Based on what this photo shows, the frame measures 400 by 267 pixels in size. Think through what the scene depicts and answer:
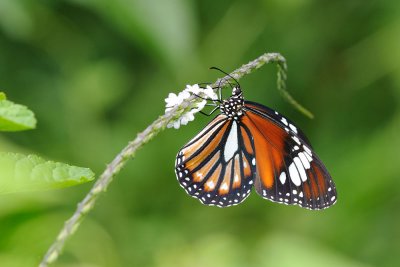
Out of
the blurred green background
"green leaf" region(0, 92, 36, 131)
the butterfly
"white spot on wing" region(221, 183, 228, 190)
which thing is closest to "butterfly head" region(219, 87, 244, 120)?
the butterfly

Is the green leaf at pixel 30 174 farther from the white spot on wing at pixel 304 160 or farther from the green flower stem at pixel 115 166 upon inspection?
the white spot on wing at pixel 304 160

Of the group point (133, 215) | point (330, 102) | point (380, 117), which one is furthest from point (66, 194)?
point (380, 117)

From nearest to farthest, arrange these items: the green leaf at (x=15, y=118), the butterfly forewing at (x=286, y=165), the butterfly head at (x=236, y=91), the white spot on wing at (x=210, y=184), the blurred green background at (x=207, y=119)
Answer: the green leaf at (x=15, y=118) < the butterfly head at (x=236, y=91) < the butterfly forewing at (x=286, y=165) < the white spot on wing at (x=210, y=184) < the blurred green background at (x=207, y=119)

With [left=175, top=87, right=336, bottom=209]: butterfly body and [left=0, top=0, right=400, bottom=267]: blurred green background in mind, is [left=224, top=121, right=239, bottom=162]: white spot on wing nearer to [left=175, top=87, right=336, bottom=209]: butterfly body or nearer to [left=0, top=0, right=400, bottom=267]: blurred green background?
[left=175, top=87, right=336, bottom=209]: butterfly body

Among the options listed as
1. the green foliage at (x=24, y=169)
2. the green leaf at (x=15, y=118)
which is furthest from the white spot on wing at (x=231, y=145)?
the green leaf at (x=15, y=118)

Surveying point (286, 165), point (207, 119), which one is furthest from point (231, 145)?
point (207, 119)

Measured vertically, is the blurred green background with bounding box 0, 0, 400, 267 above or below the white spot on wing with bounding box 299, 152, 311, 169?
above

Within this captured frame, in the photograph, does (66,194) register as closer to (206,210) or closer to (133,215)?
(133,215)
